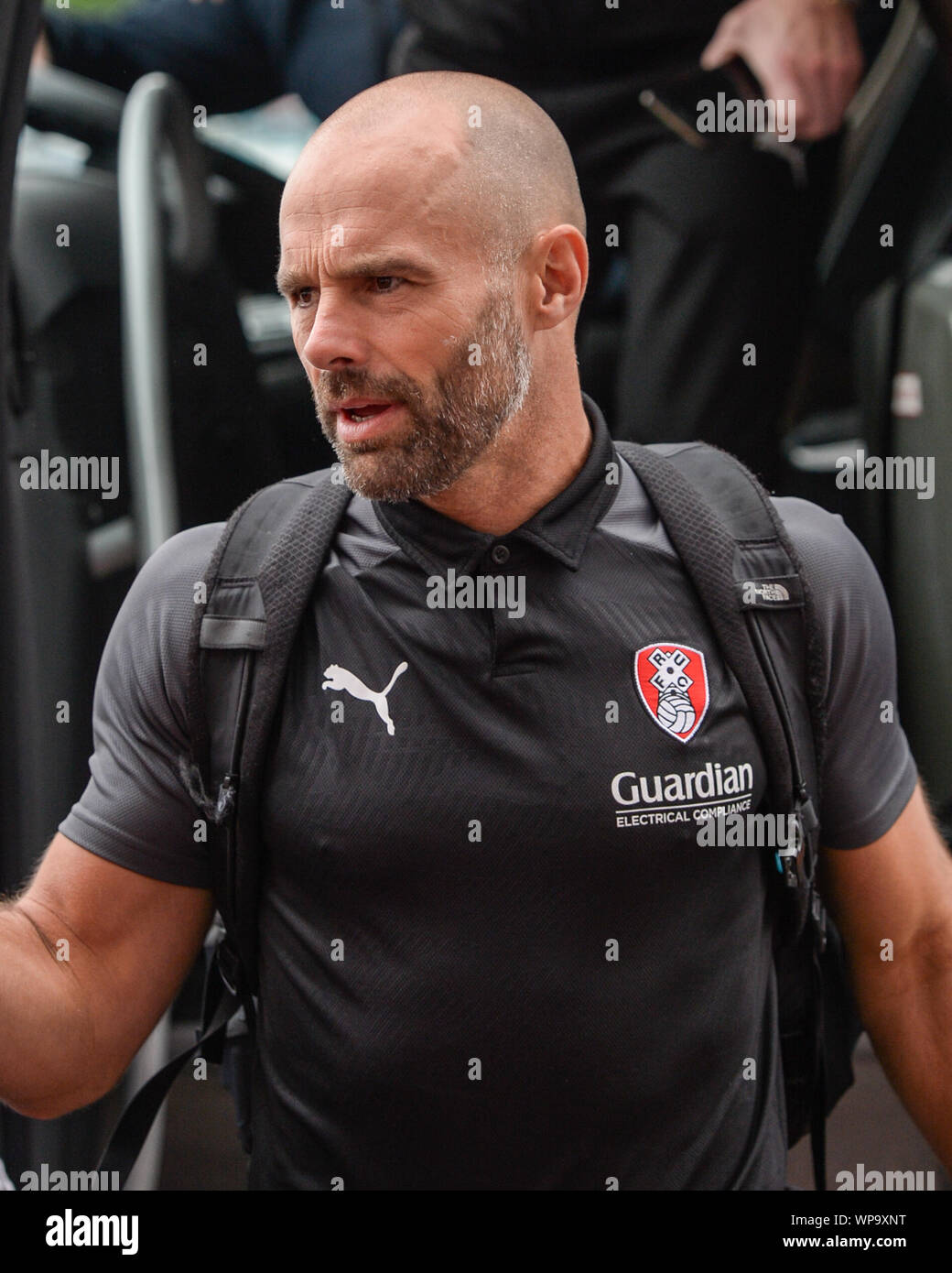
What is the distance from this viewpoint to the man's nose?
0.89 meters

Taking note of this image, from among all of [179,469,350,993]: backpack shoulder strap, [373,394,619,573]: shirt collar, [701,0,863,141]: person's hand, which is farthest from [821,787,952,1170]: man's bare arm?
[701,0,863,141]: person's hand

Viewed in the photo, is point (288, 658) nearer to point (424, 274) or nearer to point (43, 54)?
point (424, 274)

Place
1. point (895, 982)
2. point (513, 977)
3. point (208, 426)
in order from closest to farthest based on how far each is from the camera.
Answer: point (513, 977) → point (895, 982) → point (208, 426)

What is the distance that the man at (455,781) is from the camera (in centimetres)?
91

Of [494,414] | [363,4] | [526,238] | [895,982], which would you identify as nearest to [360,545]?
[494,414]

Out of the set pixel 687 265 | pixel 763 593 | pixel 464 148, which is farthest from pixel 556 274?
pixel 687 265

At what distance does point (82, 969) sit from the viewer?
957mm

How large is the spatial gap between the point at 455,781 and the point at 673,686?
0.17 meters

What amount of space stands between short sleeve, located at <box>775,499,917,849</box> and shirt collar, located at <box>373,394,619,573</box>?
0.52 ft

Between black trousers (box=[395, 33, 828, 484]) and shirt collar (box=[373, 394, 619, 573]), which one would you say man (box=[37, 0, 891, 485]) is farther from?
shirt collar (box=[373, 394, 619, 573])

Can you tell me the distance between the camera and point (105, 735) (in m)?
1.00

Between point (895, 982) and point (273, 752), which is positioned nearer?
point (273, 752)

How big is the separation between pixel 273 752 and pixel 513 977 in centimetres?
23

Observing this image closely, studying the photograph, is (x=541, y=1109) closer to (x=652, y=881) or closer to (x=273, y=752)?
(x=652, y=881)
